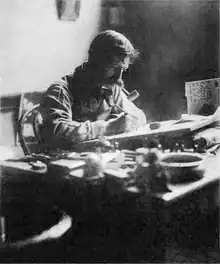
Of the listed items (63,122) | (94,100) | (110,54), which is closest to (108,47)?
(110,54)

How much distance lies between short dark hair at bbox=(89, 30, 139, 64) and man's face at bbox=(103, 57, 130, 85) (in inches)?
0.8

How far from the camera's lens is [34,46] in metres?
1.44

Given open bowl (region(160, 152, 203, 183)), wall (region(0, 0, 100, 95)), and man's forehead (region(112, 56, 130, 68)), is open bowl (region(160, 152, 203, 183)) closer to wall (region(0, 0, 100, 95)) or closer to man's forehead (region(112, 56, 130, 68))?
man's forehead (region(112, 56, 130, 68))

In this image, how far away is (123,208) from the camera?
1.15m

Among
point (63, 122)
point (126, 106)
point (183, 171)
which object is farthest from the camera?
point (126, 106)

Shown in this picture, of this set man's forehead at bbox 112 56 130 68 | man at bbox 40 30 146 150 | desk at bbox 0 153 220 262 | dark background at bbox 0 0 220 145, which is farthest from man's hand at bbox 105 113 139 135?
desk at bbox 0 153 220 262

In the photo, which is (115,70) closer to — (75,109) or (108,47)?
(108,47)

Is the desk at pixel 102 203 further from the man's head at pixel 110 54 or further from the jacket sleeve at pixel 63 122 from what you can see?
the man's head at pixel 110 54

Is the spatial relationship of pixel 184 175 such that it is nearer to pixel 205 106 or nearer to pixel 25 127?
pixel 205 106

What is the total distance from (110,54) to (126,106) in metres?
0.23

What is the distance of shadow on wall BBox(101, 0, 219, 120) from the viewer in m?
1.51

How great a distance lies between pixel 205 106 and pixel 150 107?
0.80 feet

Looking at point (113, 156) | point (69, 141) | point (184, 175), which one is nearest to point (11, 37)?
point (69, 141)

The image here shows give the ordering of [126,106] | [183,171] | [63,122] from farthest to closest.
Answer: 1. [126,106]
2. [63,122]
3. [183,171]
